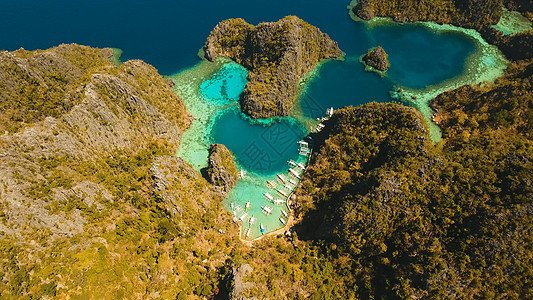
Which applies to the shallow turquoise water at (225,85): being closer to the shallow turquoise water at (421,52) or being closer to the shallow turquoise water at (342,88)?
the shallow turquoise water at (342,88)

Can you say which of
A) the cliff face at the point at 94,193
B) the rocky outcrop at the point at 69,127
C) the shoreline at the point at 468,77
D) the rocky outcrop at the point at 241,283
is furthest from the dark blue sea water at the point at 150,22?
the rocky outcrop at the point at 241,283

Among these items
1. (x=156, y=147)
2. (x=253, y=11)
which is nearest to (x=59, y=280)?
(x=156, y=147)

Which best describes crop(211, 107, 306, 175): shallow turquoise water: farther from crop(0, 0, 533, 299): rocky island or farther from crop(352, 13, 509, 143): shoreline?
crop(352, 13, 509, 143): shoreline

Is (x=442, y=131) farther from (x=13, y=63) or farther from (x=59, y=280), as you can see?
(x=13, y=63)

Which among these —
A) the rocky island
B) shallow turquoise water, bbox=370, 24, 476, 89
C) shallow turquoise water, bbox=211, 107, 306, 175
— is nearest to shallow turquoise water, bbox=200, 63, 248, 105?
shallow turquoise water, bbox=211, 107, 306, 175

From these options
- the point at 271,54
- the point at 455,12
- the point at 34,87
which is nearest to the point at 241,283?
the point at 34,87

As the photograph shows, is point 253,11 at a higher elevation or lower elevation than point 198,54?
higher
